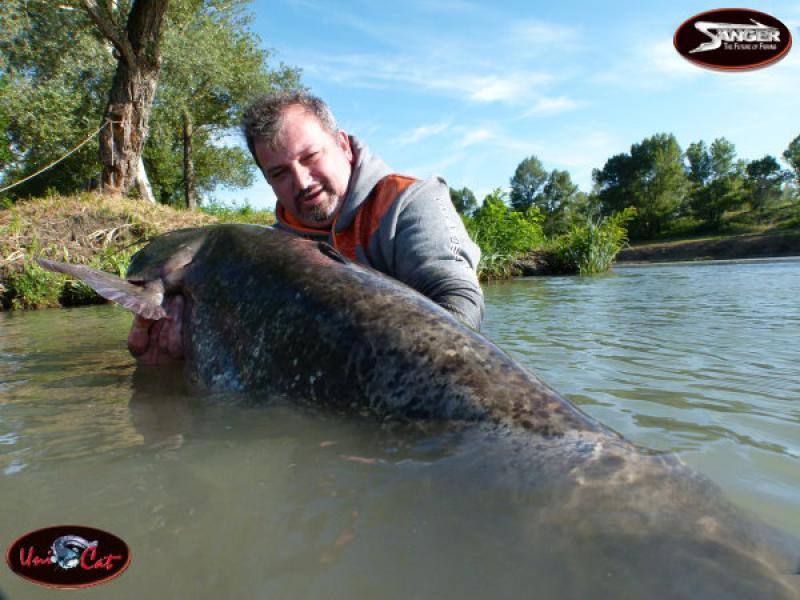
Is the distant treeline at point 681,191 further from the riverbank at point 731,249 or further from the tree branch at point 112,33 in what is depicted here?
the tree branch at point 112,33

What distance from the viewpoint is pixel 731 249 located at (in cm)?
3122

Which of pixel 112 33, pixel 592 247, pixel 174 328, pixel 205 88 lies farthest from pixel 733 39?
pixel 205 88

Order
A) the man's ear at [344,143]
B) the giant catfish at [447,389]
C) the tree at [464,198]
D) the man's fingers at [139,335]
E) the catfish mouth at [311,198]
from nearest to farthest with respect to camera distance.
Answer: the giant catfish at [447,389], the man's fingers at [139,335], the catfish mouth at [311,198], the man's ear at [344,143], the tree at [464,198]

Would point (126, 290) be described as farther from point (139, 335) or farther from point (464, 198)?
point (464, 198)

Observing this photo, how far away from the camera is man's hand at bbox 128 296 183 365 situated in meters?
3.11

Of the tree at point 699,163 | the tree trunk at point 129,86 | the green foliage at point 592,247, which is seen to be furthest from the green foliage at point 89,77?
the tree at point 699,163

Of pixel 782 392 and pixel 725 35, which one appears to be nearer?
pixel 782 392

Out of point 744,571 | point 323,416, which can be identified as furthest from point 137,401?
A: point 744,571

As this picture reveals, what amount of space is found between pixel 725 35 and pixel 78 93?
22095 mm

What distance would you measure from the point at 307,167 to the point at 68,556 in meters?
2.54

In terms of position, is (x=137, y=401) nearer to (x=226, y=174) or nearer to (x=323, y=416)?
(x=323, y=416)

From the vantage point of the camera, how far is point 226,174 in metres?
29.9

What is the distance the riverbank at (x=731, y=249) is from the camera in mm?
29031

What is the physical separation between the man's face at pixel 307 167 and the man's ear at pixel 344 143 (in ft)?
0.04
